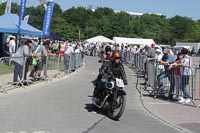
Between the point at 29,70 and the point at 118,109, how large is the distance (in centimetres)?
854

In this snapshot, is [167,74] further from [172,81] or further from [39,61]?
[39,61]

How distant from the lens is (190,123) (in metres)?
10.6

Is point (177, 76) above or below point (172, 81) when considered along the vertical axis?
above

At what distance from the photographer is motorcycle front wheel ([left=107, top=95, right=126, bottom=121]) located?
10328 mm

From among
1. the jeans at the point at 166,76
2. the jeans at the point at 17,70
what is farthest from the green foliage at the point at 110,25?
the jeans at the point at 166,76

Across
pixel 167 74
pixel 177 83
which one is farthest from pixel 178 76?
pixel 167 74

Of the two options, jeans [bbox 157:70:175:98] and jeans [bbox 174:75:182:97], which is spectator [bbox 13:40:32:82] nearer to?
jeans [bbox 157:70:175:98]

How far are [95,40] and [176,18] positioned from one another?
8324cm

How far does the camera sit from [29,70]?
18391 mm

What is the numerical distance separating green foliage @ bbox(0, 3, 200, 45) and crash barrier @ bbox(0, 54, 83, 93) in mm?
91050

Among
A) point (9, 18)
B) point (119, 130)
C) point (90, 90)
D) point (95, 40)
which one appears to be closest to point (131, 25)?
point (95, 40)

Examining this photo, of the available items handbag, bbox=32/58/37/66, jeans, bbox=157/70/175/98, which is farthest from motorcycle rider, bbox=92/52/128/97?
handbag, bbox=32/58/37/66

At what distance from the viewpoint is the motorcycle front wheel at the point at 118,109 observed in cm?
1033

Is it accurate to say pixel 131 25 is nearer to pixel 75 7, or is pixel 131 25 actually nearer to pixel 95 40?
pixel 75 7
